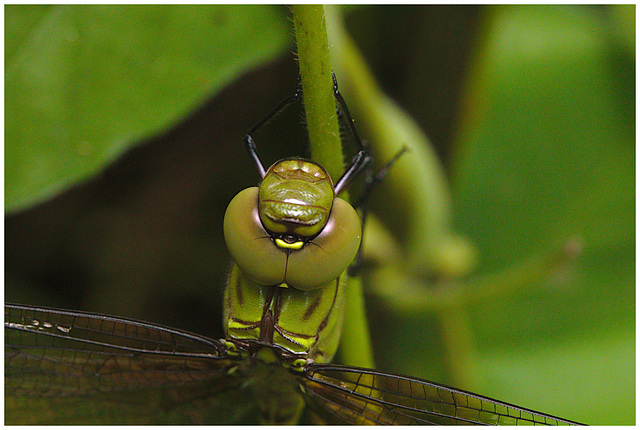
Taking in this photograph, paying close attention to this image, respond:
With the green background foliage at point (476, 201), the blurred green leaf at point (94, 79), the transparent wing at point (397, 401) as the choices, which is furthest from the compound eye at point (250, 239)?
the green background foliage at point (476, 201)

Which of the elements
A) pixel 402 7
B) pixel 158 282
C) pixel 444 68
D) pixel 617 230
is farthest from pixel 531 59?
pixel 158 282

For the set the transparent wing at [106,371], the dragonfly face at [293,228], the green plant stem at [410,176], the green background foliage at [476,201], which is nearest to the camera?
the dragonfly face at [293,228]

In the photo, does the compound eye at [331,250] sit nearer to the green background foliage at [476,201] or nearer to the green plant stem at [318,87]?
the green plant stem at [318,87]

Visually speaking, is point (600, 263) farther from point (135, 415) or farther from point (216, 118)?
point (135, 415)

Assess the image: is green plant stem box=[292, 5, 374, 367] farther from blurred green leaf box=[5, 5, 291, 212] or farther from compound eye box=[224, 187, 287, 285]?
blurred green leaf box=[5, 5, 291, 212]

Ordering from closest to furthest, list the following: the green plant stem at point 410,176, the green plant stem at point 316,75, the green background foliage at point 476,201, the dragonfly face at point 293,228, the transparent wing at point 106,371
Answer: the green plant stem at point 316,75, the dragonfly face at point 293,228, the transparent wing at point 106,371, the green plant stem at point 410,176, the green background foliage at point 476,201

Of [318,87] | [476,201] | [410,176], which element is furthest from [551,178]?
[318,87]

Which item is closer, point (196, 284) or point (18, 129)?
point (18, 129)
